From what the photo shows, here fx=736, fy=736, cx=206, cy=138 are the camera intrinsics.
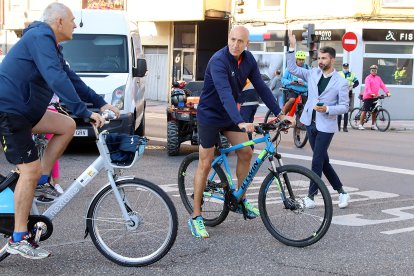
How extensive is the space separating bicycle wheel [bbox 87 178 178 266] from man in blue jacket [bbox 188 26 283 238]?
99 centimetres

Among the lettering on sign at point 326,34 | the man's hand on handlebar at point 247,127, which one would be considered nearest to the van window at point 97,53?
the man's hand on handlebar at point 247,127

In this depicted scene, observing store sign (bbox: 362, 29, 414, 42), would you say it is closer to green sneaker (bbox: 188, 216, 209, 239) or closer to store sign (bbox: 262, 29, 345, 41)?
store sign (bbox: 262, 29, 345, 41)

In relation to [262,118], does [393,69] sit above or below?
above

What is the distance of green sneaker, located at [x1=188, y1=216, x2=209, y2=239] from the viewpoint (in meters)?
6.38

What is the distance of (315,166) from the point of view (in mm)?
7906

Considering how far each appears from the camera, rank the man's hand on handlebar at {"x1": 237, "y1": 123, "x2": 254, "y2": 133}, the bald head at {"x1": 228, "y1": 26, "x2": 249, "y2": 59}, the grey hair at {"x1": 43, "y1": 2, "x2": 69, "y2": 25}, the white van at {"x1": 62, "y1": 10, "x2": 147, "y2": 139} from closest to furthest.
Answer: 1. the grey hair at {"x1": 43, "y1": 2, "x2": 69, "y2": 25}
2. the man's hand on handlebar at {"x1": 237, "y1": 123, "x2": 254, "y2": 133}
3. the bald head at {"x1": 228, "y1": 26, "x2": 249, "y2": 59}
4. the white van at {"x1": 62, "y1": 10, "x2": 147, "y2": 139}

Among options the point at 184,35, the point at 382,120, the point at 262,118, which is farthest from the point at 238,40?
the point at 184,35

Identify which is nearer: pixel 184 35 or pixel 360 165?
pixel 360 165

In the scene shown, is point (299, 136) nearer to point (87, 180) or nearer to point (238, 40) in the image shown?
point (238, 40)

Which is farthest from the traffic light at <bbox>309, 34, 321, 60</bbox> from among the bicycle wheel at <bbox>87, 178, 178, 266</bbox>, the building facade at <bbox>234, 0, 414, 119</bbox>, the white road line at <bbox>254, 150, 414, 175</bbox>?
the bicycle wheel at <bbox>87, 178, 178, 266</bbox>

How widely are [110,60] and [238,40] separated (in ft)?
22.7

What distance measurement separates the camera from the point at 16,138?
5.12 meters

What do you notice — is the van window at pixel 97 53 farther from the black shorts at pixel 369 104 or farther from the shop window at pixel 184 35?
the shop window at pixel 184 35

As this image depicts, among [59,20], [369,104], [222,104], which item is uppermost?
[59,20]
